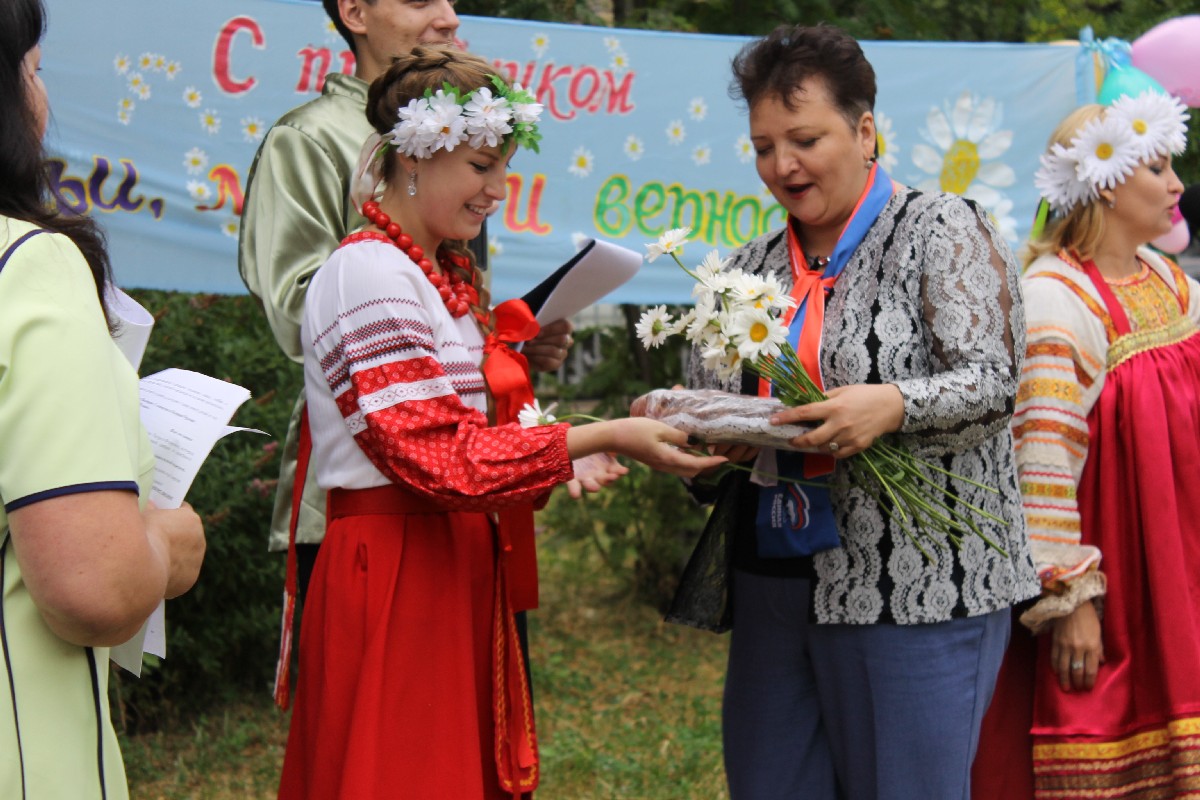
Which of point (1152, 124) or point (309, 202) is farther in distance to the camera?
point (1152, 124)

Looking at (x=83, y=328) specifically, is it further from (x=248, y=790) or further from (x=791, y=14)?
(x=791, y=14)

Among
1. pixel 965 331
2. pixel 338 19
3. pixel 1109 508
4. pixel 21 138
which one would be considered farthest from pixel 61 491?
pixel 1109 508

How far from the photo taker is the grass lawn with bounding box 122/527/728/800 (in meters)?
4.47

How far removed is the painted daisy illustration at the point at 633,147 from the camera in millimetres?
4516

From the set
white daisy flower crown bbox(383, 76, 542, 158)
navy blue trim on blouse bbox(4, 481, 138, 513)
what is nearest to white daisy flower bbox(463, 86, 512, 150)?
white daisy flower crown bbox(383, 76, 542, 158)

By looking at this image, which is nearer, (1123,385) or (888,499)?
(888,499)

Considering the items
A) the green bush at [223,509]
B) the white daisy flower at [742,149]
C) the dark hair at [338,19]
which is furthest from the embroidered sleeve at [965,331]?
the green bush at [223,509]

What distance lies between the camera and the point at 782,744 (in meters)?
2.71

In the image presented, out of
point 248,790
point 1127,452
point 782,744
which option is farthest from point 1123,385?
point 248,790

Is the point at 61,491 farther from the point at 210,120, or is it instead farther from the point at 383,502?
the point at 210,120

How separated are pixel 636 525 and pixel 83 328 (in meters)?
4.77

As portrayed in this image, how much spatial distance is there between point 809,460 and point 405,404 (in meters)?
0.83

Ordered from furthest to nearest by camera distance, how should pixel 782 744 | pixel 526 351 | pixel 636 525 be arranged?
pixel 636 525 < pixel 526 351 < pixel 782 744

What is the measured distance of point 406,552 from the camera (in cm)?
237
